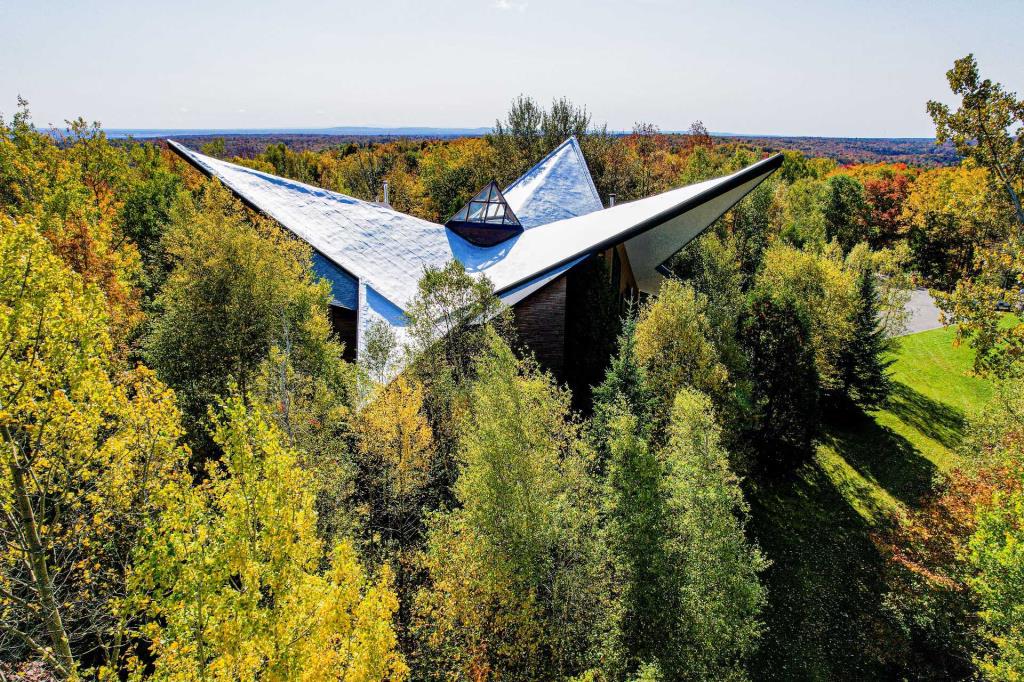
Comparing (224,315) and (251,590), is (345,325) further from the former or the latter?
(251,590)

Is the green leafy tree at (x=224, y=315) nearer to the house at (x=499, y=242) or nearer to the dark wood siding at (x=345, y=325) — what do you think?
the house at (x=499, y=242)

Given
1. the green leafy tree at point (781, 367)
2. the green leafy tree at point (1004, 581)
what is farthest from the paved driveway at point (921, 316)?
the green leafy tree at point (1004, 581)

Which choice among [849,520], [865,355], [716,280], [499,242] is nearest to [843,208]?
[865,355]

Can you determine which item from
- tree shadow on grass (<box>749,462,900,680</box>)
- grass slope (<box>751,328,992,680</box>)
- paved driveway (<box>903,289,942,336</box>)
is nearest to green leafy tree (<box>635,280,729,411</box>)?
tree shadow on grass (<box>749,462,900,680</box>)

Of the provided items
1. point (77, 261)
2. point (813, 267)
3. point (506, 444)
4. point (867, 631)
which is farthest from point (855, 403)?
point (77, 261)

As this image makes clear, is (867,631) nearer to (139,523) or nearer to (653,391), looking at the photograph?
(653,391)

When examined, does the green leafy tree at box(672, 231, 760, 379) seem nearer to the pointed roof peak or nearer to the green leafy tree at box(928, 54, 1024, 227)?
the pointed roof peak
